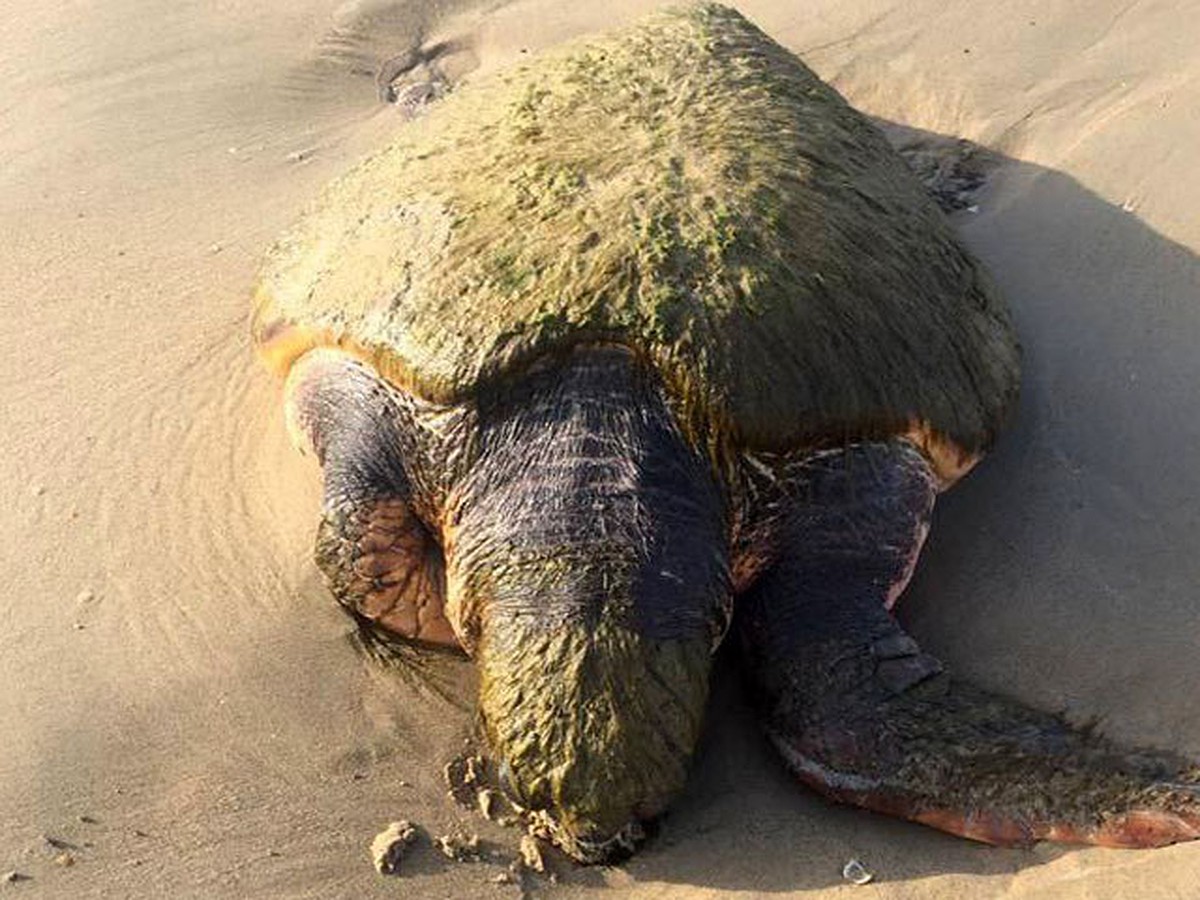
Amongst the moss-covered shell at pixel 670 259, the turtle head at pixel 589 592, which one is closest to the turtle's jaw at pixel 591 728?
the turtle head at pixel 589 592

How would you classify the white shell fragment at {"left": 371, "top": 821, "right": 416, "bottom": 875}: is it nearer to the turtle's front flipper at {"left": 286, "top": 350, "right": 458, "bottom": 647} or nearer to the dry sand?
the dry sand

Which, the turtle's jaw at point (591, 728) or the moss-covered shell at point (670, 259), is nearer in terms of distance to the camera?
the turtle's jaw at point (591, 728)

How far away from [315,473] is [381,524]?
70 centimetres

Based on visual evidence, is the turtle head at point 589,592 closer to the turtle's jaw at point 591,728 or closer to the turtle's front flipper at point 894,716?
the turtle's jaw at point 591,728

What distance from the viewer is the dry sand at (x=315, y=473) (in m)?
3.05

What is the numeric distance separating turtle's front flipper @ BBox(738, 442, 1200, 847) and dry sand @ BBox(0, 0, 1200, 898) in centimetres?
9

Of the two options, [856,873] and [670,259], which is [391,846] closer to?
[856,873]

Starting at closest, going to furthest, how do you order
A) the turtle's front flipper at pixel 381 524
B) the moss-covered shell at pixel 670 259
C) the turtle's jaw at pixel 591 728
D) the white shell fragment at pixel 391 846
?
1. the turtle's jaw at pixel 591 728
2. the white shell fragment at pixel 391 846
3. the moss-covered shell at pixel 670 259
4. the turtle's front flipper at pixel 381 524

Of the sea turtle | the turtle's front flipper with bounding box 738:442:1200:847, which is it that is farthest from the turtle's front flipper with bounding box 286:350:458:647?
the turtle's front flipper with bounding box 738:442:1200:847

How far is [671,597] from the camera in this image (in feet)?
10.2

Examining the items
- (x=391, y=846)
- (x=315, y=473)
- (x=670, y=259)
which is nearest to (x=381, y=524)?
(x=315, y=473)

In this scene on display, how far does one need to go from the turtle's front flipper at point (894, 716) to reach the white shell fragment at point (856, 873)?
0.49 feet

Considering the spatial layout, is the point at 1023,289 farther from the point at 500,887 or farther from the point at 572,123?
the point at 500,887

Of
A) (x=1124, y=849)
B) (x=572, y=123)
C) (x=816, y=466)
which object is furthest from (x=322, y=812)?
(x=572, y=123)
